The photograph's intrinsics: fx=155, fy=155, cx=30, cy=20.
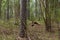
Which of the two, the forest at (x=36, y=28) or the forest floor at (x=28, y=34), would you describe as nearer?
the forest at (x=36, y=28)

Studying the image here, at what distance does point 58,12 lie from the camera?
7.33 ft

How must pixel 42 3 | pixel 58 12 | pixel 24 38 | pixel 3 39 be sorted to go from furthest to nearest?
1. pixel 42 3
2. pixel 24 38
3. pixel 3 39
4. pixel 58 12

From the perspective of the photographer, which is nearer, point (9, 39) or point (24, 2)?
point (9, 39)

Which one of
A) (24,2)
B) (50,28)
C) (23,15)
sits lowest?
(50,28)

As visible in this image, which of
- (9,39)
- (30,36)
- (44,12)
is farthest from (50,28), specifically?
(30,36)

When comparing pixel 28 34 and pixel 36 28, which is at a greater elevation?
pixel 28 34

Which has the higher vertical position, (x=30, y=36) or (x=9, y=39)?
(x=30, y=36)

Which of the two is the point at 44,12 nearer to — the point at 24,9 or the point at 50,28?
the point at 50,28

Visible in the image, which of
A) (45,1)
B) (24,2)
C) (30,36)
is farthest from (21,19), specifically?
(45,1)

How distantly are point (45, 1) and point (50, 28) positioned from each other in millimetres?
2372

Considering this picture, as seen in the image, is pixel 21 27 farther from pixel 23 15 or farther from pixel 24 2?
pixel 24 2

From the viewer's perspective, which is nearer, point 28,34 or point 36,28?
point 28,34

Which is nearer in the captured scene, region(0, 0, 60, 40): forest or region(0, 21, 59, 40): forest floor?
region(0, 0, 60, 40): forest

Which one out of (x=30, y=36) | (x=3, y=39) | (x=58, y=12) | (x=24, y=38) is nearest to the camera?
(x=58, y=12)
